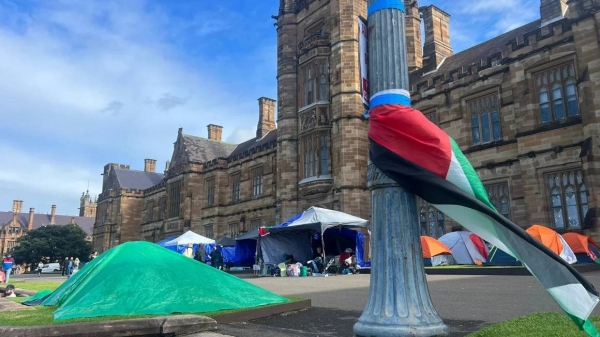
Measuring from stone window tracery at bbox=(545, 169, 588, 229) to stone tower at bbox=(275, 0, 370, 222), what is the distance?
349 inches

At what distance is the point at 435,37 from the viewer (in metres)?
28.6

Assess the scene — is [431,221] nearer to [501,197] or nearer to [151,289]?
[501,197]

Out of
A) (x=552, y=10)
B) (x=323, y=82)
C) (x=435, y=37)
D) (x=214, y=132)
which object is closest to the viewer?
(x=552, y=10)

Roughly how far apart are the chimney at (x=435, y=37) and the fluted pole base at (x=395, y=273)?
25.4 m

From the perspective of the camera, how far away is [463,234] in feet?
64.6

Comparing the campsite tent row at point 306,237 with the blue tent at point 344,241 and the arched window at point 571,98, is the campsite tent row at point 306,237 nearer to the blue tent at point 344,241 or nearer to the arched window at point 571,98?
the blue tent at point 344,241

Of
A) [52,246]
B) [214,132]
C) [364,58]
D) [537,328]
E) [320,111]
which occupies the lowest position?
[537,328]

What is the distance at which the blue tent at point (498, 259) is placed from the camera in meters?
16.9

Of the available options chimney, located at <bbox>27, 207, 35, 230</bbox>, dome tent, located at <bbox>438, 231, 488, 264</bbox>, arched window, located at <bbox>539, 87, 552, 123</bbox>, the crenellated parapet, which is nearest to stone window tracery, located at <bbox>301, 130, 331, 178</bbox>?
the crenellated parapet

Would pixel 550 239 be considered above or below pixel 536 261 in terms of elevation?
above

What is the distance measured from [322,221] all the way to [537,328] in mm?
14057

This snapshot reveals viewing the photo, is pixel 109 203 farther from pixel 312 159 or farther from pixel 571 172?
pixel 571 172

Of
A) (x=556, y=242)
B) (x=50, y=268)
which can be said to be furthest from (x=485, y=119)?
(x=50, y=268)

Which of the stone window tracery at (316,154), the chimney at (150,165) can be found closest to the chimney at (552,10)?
the stone window tracery at (316,154)
